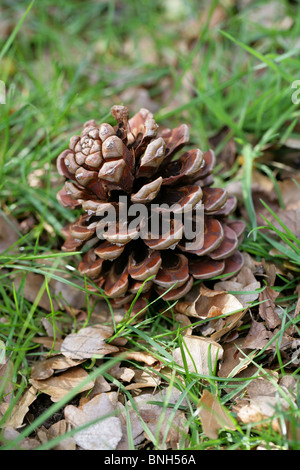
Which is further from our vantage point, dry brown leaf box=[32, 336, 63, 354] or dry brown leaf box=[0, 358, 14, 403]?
dry brown leaf box=[32, 336, 63, 354]

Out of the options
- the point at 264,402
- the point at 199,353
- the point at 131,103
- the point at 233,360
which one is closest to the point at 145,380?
the point at 199,353

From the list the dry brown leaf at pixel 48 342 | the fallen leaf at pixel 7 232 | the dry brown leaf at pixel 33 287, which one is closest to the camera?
the dry brown leaf at pixel 48 342

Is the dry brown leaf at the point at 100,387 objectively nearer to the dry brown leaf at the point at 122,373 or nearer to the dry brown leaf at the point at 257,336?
the dry brown leaf at the point at 122,373

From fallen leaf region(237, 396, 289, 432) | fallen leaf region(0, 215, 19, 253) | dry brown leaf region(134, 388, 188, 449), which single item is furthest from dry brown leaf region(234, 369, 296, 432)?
fallen leaf region(0, 215, 19, 253)

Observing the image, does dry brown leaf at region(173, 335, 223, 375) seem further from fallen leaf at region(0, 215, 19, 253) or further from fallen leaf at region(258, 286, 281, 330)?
fallen leaf at region(0, 215, 19, 253)

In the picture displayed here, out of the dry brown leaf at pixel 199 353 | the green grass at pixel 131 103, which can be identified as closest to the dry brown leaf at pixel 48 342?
the green grass at pixel 131 103
